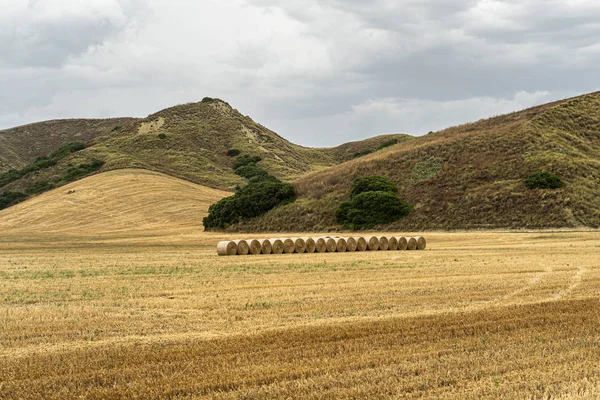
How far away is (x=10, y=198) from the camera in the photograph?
315 feet

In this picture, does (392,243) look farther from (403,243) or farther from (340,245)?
(340,245)

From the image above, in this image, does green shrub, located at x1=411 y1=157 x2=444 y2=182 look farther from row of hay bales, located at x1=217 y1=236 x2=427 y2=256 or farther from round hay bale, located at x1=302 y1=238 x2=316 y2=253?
round hay bale, located at x1=302 y1=238 x2=316 y2=253

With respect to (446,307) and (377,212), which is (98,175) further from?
(446,307)

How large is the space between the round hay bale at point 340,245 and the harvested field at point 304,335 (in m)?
14.4

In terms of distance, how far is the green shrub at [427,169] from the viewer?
65.3 m

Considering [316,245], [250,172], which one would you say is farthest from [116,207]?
[316,245]

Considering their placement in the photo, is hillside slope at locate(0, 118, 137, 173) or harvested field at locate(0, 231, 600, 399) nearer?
harvested field at locate(0, 231, 600, 399)

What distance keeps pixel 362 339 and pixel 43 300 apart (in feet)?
29.4

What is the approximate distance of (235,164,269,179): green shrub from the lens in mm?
105688

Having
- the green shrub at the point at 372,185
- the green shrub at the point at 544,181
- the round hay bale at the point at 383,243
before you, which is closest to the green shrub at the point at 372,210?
the green shrub at the point at 372,185

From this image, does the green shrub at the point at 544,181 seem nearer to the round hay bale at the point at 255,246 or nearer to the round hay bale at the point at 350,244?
the round hay bale at the point at 350,244

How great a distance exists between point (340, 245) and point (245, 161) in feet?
259

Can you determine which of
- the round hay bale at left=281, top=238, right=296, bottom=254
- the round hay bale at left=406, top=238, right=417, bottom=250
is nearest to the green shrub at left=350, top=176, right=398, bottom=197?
the round hay bale at left=406, top=238, right=417, bottom=250

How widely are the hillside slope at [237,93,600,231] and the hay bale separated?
2134cm
